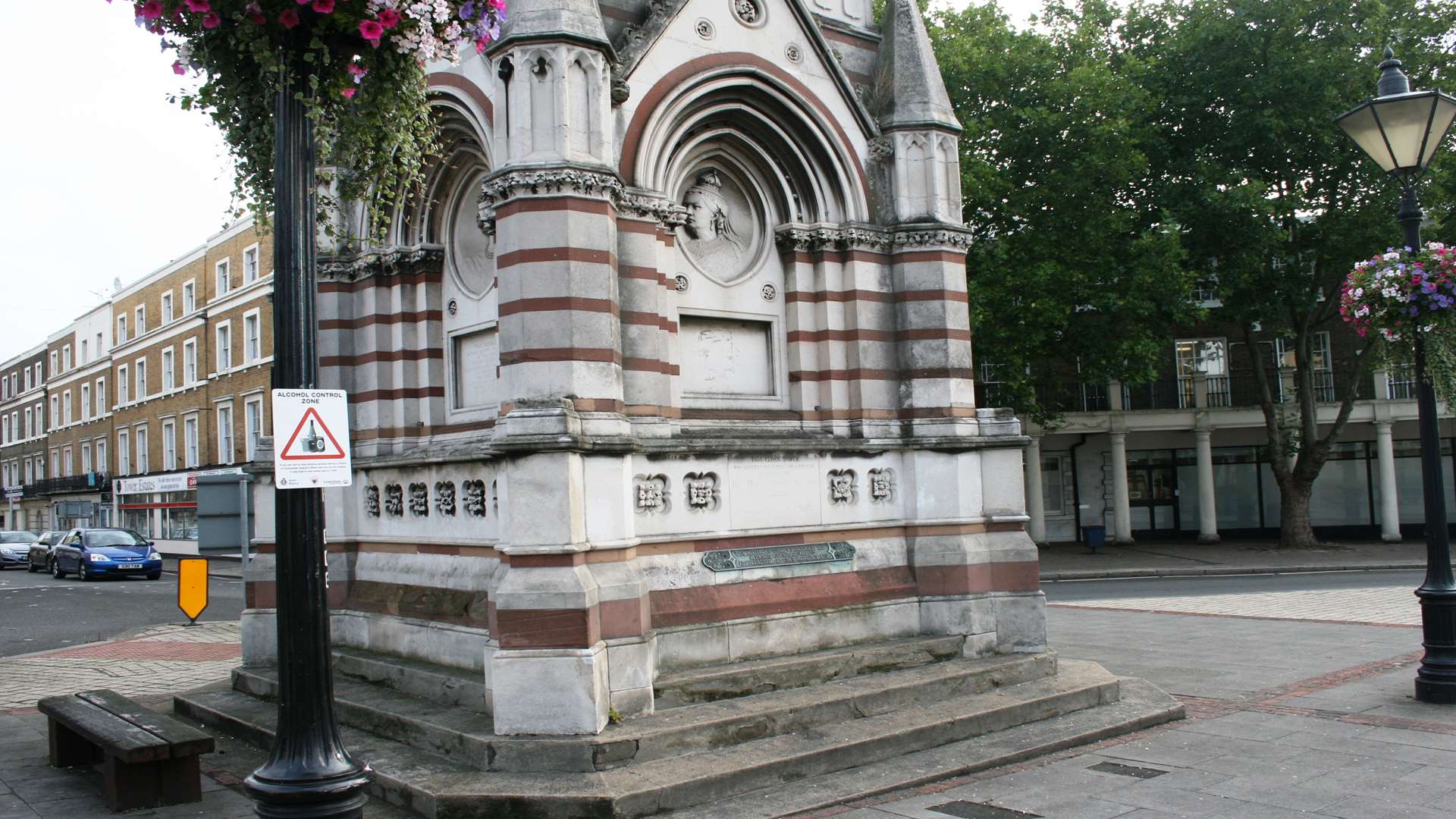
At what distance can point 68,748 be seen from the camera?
871 centimetres

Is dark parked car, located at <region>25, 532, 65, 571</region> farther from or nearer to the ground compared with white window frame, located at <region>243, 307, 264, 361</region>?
nearer to the ground

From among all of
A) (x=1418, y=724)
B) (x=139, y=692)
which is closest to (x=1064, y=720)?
(x=1418, y=724)

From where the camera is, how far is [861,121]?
35.7 feet

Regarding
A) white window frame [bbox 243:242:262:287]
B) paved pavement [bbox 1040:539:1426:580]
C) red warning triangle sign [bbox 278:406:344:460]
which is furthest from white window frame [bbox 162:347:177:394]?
red warning triangle sign [bbox 278:406:344:460]

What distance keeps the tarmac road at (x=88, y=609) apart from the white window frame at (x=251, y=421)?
7.54m

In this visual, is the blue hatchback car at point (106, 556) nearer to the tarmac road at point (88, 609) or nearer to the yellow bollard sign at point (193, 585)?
the tarmac road at point (88, 609)

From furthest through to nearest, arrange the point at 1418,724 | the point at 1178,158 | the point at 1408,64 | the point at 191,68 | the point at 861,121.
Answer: the point at 1178,158
the point at 1408,64
the point at 861,121
the point at 1418,724
the point at 191,68

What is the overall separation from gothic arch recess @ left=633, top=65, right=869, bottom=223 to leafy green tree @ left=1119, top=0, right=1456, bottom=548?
64.9 ft

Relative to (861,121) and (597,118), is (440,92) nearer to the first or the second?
(597,118)

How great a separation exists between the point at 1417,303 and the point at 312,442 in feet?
32.0

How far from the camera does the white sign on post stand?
16.3ft

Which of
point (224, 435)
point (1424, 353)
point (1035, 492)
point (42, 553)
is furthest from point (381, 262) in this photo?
point (42, 553)

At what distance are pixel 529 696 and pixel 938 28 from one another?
25.2 m

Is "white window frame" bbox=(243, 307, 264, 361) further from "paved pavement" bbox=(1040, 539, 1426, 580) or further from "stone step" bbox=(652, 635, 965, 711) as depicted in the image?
"stone step" bbox=(652, 635, 965, 711)
